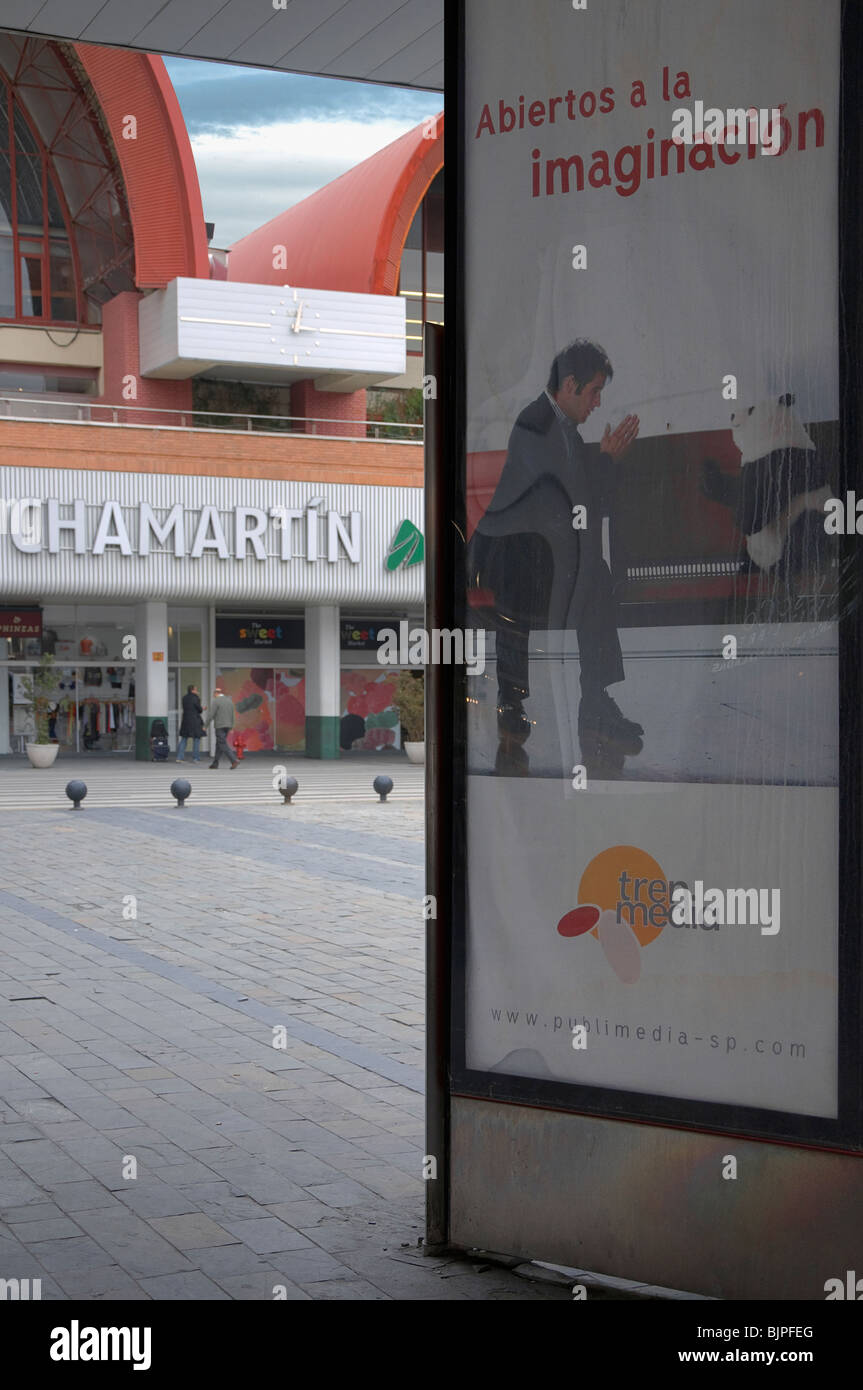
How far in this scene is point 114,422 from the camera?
3300 cm

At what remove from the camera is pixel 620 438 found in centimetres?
416

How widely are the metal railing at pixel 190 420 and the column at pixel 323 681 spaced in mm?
4247

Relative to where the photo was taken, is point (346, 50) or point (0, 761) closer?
point (346, 50)

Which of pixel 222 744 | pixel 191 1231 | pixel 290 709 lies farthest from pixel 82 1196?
pixel 290 709

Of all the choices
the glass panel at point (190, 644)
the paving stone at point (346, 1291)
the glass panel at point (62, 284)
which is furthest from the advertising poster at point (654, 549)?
the glass panel at point (62, 284)

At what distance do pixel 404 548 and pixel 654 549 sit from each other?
3169 centimetres

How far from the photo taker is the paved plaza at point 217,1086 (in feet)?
14.6

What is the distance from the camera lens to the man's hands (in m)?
4.14

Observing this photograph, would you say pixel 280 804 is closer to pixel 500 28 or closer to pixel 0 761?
pixel 0 761

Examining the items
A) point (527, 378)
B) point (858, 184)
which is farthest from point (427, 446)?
point (858, 184)

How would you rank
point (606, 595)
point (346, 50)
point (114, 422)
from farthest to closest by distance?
point (114, 422) → point (346, 50) → point (606, 595)

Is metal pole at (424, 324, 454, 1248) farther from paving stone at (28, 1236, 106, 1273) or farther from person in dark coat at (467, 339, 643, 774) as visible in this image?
paving stone at (28, 1236, 106, 1273)

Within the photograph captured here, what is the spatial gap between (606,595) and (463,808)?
79 centimetres

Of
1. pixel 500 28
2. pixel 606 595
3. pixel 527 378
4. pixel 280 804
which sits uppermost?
pixel 500 28
